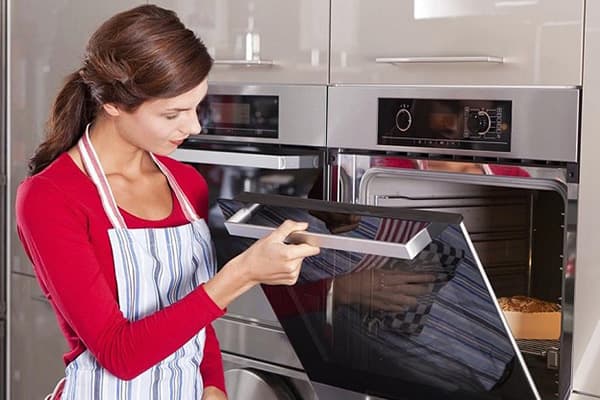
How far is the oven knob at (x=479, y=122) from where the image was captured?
162 centimetres

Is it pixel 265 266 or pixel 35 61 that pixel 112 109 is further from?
pixel 35 61

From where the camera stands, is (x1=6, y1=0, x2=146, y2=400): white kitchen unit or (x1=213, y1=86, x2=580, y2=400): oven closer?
(x1=213, y1=86, x2=580, y2=400): oven

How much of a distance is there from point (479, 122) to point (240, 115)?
0.56 m

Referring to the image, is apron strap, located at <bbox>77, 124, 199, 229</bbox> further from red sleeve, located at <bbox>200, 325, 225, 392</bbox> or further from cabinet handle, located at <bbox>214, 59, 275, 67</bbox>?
cabinet handle, located at <bbox>214, 59, 275, 67</bbox>

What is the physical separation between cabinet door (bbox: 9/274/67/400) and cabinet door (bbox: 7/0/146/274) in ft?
0.21

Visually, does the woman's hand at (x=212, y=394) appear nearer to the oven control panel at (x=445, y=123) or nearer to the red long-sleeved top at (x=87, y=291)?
the red long-sleeved top at (x=87, y=291)

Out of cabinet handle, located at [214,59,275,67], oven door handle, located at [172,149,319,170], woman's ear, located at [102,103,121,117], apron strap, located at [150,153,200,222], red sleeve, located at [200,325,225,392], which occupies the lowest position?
red sleeve, located at [200,325,225,392]

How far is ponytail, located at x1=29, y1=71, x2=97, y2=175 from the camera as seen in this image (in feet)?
4.81

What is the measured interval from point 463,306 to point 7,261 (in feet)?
4.93

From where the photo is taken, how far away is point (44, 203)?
1.36 metres

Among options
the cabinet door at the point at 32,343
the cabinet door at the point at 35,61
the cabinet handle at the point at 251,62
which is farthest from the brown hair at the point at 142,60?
the cabinet door at the point at 32,343

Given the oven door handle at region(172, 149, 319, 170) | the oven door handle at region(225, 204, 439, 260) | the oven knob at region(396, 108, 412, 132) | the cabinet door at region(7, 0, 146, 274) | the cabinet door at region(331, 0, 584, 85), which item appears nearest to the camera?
the oven door handle at region(225, 204, 439, 260)

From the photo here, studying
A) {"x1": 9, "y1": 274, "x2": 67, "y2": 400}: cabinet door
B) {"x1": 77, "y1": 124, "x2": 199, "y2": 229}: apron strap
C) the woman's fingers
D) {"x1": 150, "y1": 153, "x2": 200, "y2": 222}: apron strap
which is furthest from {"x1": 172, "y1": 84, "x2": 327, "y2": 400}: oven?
{"x1": 9, "y1": 274, "x2": 67, "y2": 400}: cabinet door

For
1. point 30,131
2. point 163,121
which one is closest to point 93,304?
point 163,121
